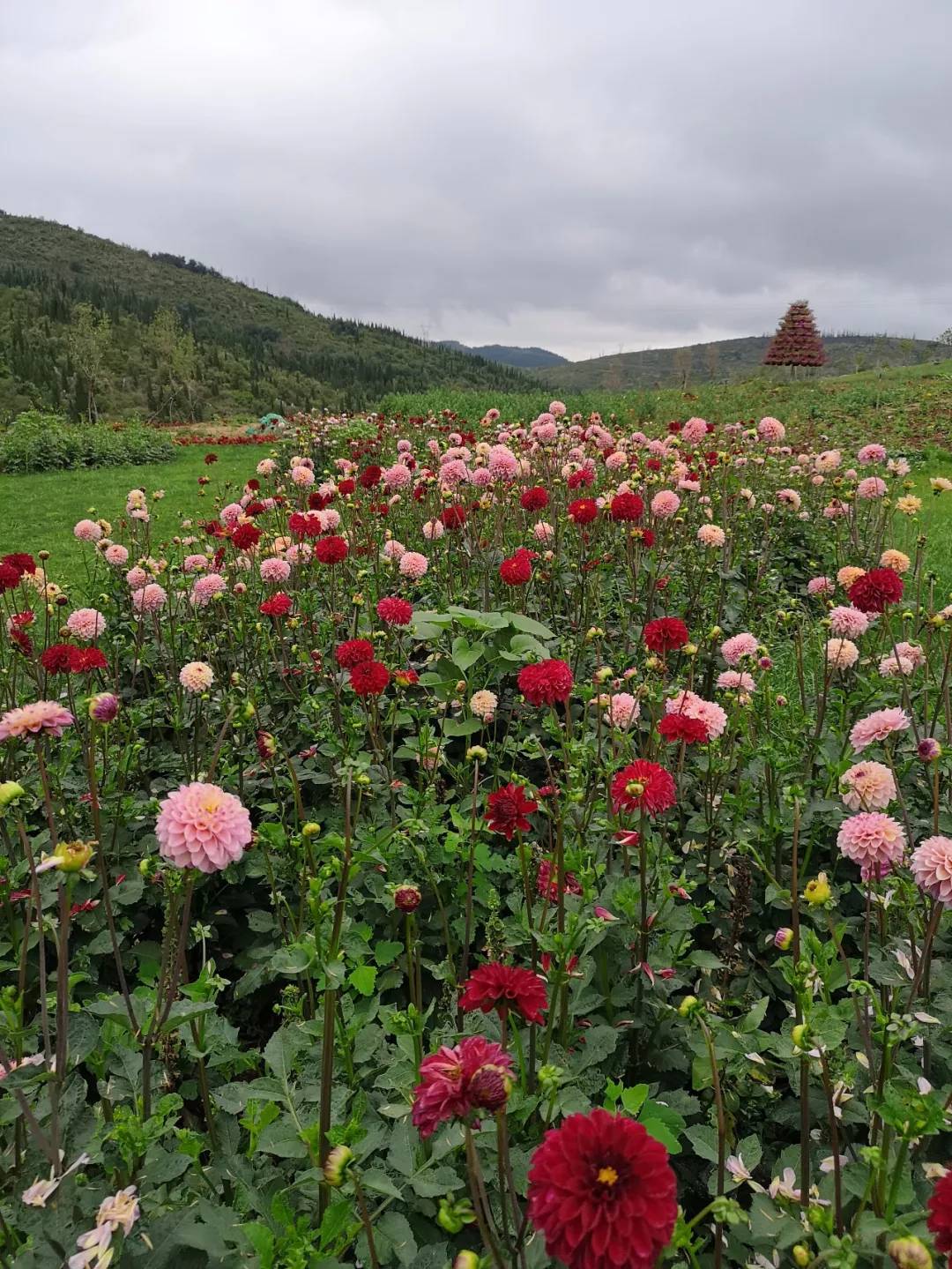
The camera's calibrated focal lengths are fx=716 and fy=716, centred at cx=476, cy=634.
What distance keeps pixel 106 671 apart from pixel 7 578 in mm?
1046

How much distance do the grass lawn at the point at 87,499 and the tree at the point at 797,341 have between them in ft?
77.5

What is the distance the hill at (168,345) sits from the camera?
3203 centimetres

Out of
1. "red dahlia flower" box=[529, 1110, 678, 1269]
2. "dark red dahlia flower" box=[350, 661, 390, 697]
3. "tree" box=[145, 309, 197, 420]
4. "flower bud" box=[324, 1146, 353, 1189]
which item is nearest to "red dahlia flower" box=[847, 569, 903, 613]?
"dark red dahlia flower" box=[350, 661, 390, 697]

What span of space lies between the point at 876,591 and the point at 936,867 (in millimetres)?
1087

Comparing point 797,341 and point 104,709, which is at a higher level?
point 797,341

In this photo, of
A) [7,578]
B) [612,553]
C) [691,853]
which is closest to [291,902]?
[691,853]

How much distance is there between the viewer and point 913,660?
2482 mm

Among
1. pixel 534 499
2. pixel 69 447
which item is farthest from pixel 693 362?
pixel 534 499

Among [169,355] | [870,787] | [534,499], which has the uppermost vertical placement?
[169,355]

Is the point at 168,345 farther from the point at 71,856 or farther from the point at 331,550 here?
the point at 71,856

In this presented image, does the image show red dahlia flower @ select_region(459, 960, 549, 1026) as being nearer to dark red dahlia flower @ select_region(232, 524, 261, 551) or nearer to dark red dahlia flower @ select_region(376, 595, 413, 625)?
dark red dahlia flower @ select_region(376, 595, 413, 625)

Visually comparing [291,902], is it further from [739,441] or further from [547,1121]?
[739,441]

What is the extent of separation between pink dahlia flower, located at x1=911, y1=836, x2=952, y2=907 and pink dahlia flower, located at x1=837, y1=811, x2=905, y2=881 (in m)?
0.12

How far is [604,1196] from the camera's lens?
0.69 meters
